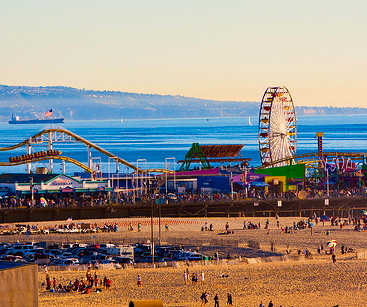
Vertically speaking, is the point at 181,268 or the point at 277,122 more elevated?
the point at 277,122

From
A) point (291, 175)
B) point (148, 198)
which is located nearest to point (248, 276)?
point (148, 198)

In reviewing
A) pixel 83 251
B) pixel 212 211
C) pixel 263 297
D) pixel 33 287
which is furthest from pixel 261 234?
pixel 33 287

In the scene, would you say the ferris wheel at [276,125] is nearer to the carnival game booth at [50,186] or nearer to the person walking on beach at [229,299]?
the carnival game booth at [50,186]

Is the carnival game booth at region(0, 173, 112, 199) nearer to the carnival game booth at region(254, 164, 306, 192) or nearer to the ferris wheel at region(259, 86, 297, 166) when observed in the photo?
the carnival game booth at region(254, 164, 306, 192)

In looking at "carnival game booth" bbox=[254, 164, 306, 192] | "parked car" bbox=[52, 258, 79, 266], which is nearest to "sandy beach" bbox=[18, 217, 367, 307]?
"parked car" bbox=[52, 258, 79, 266]

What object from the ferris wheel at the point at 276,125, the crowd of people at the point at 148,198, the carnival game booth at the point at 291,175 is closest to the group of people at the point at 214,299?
the crowd of people at the point at 148,198

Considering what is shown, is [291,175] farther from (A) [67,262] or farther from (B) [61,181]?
(A) [67,262]

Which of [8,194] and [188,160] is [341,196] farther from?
[8,194]
